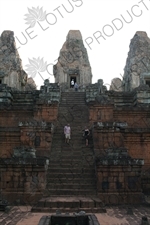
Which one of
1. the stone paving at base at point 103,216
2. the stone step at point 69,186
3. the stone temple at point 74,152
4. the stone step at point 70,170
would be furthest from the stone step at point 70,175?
the stone paving at base at point 103,216

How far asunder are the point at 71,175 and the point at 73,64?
72.1ft

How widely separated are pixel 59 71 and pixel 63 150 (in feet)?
64.9

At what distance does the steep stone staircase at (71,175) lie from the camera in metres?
7.34

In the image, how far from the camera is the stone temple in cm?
832

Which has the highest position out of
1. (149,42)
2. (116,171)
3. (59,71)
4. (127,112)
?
(149,42)

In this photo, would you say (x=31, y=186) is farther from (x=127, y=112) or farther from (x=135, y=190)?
(x=127, y=112)

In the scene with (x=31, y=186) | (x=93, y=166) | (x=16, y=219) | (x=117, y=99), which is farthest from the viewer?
(x=117, y=99)

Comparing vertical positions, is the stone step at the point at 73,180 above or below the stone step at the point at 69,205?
above

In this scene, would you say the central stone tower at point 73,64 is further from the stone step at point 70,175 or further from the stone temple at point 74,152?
the stone step at point 70,175

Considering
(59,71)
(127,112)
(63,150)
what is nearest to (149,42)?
(59,71)

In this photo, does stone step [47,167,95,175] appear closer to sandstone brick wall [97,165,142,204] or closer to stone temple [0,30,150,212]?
stone temple [0,30,150,212]

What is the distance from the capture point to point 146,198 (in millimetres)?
8914

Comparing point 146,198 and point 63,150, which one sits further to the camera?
point 63,150

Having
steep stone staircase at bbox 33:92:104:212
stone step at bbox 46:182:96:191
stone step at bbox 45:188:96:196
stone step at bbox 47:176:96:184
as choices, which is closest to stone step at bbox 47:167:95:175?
steep stone staircase at bbox 33:92:104:212
